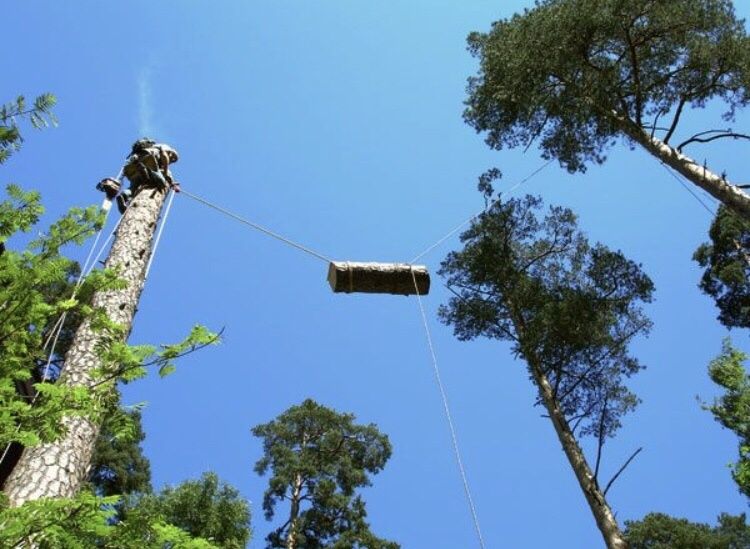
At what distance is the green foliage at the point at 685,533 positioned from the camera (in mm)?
15695

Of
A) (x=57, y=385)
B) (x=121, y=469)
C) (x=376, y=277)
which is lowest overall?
(x=57, y=385)

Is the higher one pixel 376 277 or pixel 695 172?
pixel 695 172

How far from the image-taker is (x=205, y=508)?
11.8 m

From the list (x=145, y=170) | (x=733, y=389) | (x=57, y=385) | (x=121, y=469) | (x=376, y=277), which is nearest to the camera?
(x=57, y=385)

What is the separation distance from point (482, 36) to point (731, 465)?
8.83 m

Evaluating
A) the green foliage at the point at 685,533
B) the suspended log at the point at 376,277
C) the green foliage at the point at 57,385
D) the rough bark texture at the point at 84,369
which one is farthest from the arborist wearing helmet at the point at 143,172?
the green foliage at the point at 685,533

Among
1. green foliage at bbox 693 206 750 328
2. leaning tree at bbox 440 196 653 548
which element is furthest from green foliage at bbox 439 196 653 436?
green foliage at bbox 693 206 750 328

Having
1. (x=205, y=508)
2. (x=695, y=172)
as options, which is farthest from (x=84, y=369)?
(x=205, y=508)

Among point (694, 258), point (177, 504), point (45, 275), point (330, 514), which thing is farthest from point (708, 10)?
point (330, 514)

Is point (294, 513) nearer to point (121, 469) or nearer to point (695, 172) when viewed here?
point (121, 469)

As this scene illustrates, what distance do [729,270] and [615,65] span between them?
7.30 metres

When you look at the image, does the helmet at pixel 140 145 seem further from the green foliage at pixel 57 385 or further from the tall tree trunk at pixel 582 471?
the tall tree trunk at pixel 582 471

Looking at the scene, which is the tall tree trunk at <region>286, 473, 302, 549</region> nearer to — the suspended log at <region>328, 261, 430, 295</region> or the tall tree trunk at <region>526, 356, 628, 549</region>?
the tall tree trunk at <region>526, 356, 628, 549</region>

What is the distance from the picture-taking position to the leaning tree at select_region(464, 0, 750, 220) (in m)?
9.36
